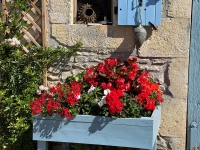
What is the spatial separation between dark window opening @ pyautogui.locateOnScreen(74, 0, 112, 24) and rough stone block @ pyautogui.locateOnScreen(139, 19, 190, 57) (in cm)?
57

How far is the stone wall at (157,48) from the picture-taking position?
12.8ft

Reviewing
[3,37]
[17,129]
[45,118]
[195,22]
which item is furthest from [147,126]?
[3,37]

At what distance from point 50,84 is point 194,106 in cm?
164

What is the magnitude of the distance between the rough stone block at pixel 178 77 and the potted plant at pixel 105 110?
29 centimetres

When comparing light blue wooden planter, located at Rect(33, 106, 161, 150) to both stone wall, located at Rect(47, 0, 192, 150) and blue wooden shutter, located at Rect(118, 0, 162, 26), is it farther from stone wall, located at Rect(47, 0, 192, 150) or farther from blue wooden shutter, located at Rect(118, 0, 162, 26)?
blue wooden shutter, located at Rect(118, 0, 162, 26)

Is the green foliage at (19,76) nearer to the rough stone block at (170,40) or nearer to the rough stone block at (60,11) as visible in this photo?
the rough stone block at (60,11)

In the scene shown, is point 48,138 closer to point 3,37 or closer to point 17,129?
point 17,129

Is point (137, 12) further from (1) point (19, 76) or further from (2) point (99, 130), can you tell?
(1) point (19, 76)

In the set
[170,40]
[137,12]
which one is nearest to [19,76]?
[137,12]

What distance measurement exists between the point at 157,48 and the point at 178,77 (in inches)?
15.1

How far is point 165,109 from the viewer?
4.05 metres

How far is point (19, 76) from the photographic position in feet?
13.9

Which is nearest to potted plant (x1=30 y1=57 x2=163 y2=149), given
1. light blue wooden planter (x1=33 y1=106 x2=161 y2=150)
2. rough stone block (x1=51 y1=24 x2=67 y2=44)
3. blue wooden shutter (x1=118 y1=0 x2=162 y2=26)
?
light blue wooden planter (x1=33 y1=106 x2=161 y2=150)

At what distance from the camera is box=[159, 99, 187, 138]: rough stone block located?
13.2 feet
